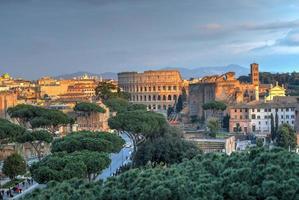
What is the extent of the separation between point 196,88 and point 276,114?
17690 millimetres

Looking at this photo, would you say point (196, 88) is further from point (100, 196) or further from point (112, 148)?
point (100, 196)

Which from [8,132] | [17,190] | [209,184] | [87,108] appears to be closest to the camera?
[209,184]

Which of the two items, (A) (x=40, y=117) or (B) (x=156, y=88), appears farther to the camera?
(B) (x=156, y=88)

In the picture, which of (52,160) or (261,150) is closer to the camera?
(261,150)

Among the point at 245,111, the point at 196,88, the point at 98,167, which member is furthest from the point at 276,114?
the point at 98,167

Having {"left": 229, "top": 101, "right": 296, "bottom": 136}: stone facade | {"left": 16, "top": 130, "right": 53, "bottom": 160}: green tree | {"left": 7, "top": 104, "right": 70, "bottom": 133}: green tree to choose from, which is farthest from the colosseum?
{"left": 16, "top": 130, "right": 53, "bottom": 160}: green tree

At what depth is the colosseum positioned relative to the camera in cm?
10925

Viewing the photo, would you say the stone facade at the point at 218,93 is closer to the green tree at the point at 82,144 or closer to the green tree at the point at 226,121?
the green tree at the point at 226,121

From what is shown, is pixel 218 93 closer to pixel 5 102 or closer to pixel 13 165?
pixel 5 102

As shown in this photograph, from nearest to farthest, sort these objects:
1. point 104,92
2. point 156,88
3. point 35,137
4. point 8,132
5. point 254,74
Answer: point 8,132 < point 35,137 < point 254,74 < point 104,92 < point 156,88

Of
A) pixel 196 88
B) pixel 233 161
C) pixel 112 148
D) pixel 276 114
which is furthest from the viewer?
pixel 196 88

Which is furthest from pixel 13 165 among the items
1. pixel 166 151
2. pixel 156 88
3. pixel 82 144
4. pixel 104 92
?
pixel 156 88

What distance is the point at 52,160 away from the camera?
24.2m

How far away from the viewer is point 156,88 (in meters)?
110
